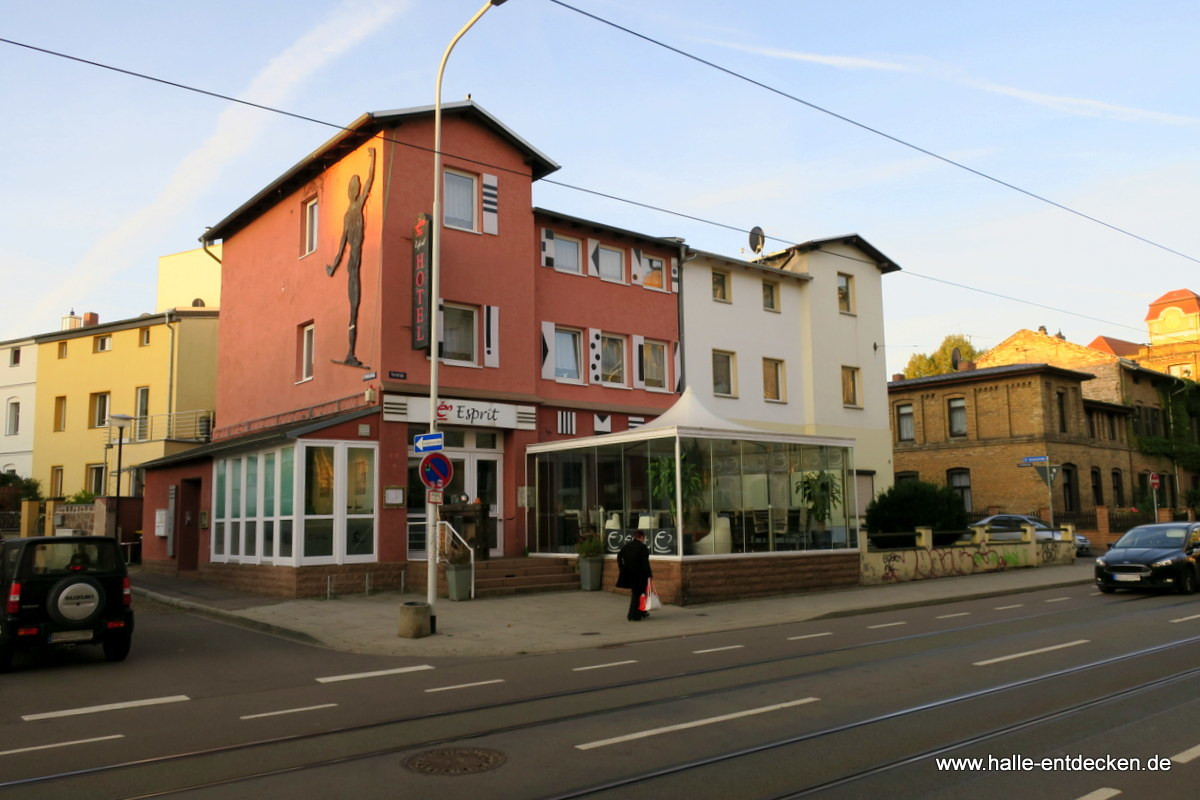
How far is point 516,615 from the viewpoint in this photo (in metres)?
16.9

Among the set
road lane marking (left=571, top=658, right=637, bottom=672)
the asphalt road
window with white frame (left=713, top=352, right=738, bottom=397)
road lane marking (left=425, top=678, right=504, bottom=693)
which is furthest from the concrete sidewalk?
window with white frame (left=713, top=352, right=738, bottom=397)

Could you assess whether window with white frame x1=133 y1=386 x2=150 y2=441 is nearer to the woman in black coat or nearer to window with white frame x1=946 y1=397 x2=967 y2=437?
the woman in black coat

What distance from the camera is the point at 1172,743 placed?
7.21 m

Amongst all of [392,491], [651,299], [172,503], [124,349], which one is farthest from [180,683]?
[124,349]

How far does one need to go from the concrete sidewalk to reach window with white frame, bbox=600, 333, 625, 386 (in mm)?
7337

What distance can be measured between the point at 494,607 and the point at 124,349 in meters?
29.0

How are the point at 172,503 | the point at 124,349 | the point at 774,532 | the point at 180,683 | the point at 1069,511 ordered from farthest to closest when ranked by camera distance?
the point at 1069,511 → the point at 124,349 → the point at 172,503 → the point at 774,532 → the point at 180,683

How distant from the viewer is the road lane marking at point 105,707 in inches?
363

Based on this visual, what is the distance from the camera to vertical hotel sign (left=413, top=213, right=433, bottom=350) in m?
20.5

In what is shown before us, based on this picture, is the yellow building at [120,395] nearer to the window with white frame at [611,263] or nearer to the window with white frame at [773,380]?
the window with white frame at [611,263]

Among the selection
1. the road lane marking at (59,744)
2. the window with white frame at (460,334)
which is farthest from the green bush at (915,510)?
the road lane marking at (59,744)

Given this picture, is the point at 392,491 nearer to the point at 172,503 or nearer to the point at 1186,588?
the point at 172,503

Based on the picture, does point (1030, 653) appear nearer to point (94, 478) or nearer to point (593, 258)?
point (593, 258)

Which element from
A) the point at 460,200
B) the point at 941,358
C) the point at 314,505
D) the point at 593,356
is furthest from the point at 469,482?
the point at 941,358
